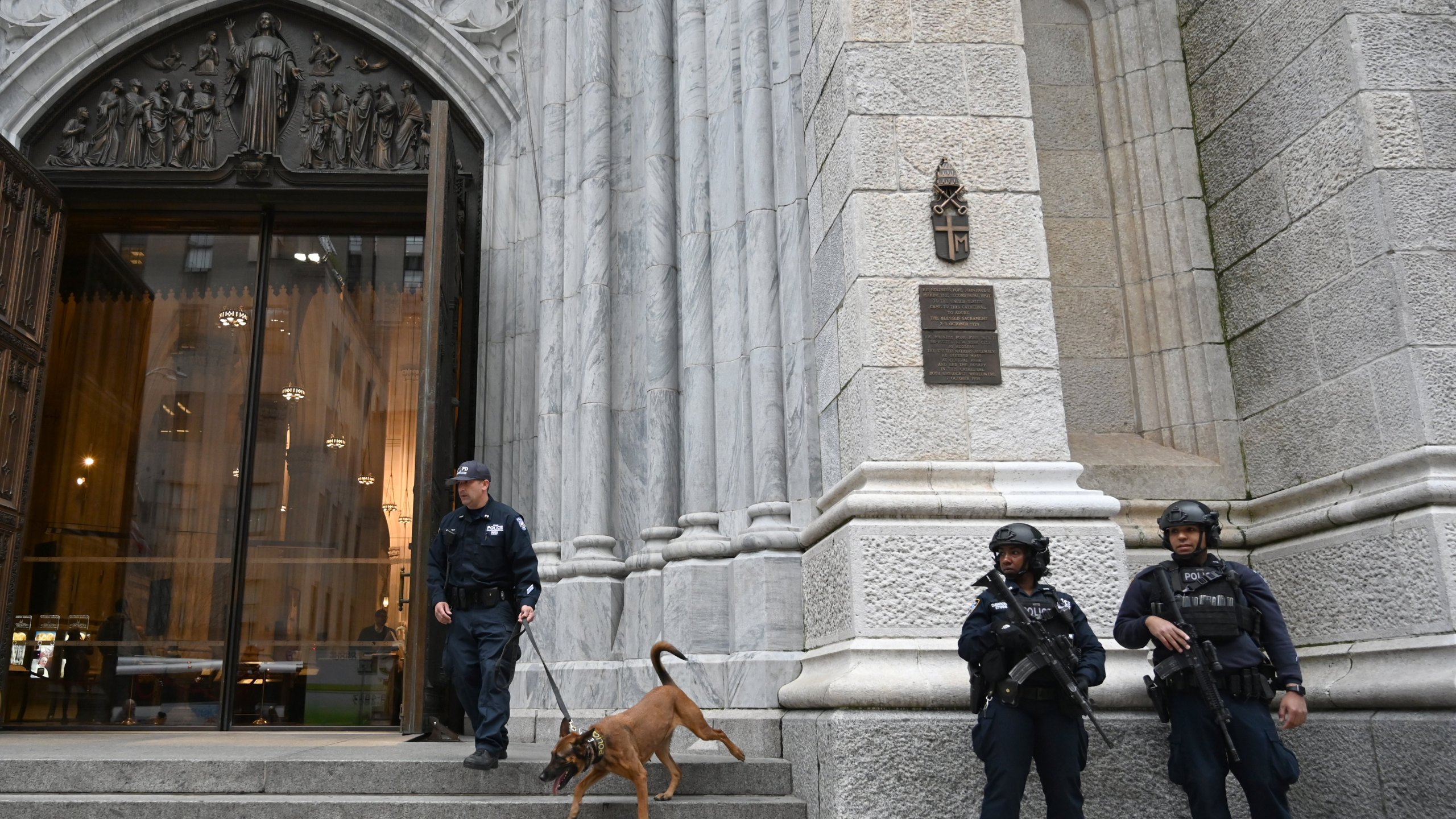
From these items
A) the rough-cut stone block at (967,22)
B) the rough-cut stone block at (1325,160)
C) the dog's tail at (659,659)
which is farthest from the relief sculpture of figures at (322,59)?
the rough-cut stone block at (1325,160)

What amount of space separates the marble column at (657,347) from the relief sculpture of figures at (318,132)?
288 centimetres

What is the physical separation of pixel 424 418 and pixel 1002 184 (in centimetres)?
412

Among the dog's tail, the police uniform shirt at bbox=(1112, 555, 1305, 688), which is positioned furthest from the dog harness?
the police uniform shirt at bbox=(1112, 555, 1305, 688)

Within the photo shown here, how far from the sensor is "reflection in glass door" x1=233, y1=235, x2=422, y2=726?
9.30m

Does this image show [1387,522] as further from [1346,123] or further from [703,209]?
[703,209]

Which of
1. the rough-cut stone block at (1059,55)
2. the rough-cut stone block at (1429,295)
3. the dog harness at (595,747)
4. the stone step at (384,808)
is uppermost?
the rough-cut stone block at (1059,55)

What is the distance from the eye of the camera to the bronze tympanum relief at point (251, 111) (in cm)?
930

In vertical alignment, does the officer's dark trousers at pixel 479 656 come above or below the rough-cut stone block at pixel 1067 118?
below

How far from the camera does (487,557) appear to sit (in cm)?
592

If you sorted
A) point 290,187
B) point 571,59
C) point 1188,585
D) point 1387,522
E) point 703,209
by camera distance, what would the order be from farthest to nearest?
point 290,187 → point 571,59 → point 703,209 → point 1387,522 → point 1188,585

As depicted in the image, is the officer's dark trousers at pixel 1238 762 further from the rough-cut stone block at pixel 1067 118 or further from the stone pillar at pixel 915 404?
the rough-cut stone block at pixel 1067 118

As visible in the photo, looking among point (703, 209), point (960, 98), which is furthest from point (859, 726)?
point (703, 209)

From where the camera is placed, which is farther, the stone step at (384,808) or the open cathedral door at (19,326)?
the open cathedral door at (19,326)

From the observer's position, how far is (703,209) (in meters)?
7.59
